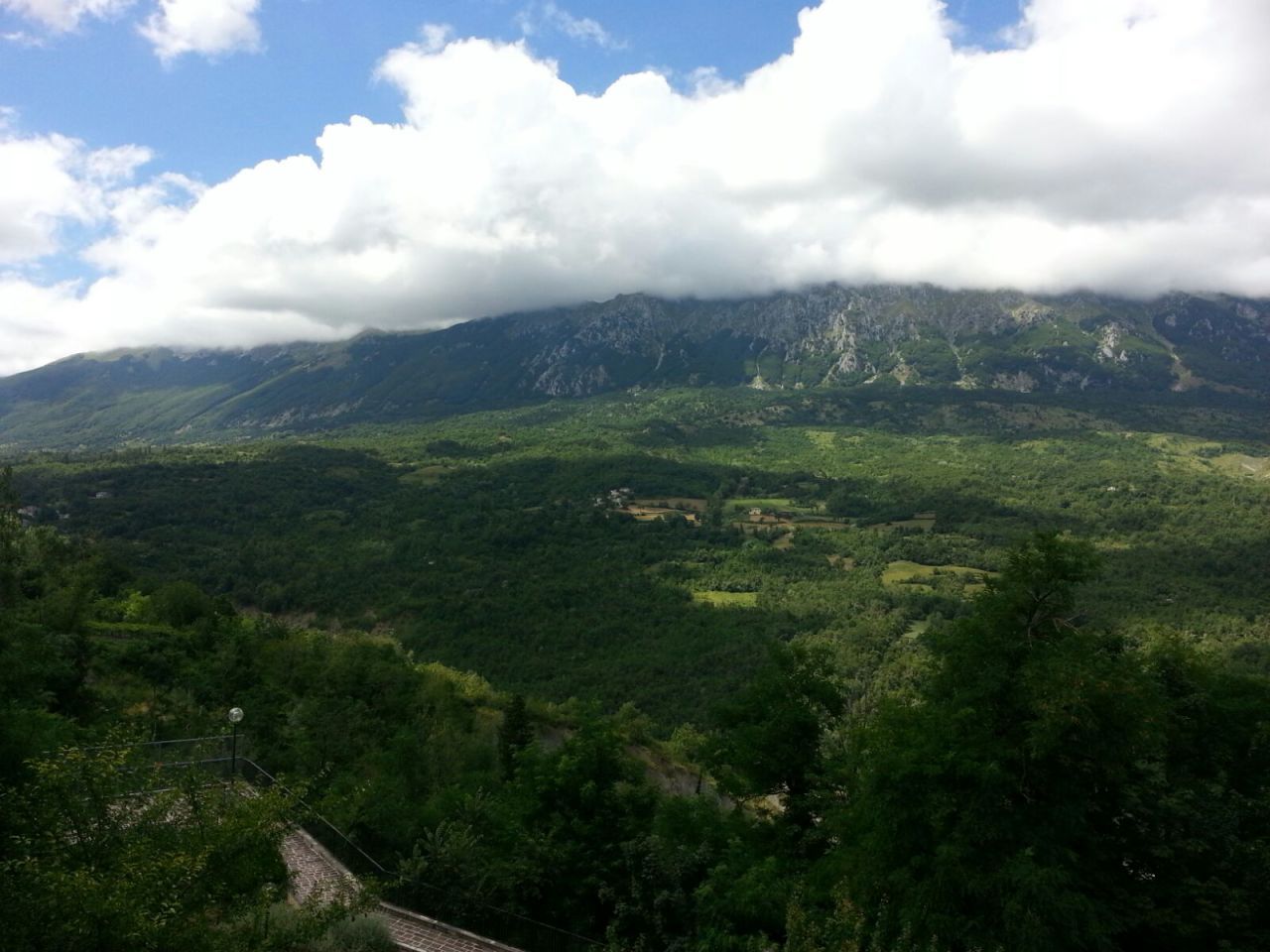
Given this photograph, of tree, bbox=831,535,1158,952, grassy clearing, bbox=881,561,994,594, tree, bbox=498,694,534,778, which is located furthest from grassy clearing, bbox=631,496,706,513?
tree, bbox=831,535,1158,952

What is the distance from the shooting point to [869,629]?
343 feet

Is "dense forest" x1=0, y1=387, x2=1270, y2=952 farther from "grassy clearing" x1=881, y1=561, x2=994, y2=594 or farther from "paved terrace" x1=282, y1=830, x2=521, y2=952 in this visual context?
"grassy clearing" x1=881, y1=561, x2=994, y2=594

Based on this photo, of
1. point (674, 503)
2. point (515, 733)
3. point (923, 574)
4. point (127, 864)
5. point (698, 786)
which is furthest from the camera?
point (674, 503)

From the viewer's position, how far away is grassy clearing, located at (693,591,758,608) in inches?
4675

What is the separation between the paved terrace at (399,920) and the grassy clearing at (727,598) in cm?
9980

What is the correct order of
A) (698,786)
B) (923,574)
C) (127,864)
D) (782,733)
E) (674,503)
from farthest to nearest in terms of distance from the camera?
(674,503)
(923,574)
(698,786)
(782,733)
(127,864)

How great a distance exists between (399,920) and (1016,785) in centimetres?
1561

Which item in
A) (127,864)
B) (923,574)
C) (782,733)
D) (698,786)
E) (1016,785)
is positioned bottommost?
(923,574)

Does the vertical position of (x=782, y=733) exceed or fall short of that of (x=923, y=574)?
it exceeds it

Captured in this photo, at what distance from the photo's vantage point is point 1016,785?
15172 millimetres

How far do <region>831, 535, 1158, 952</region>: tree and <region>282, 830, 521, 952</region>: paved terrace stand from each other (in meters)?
9.84

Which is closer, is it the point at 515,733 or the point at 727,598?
the point at 515,733

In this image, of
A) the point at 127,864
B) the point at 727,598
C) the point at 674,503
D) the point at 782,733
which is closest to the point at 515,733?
the point at 782,733

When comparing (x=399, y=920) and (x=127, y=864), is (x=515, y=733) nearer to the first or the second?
(x=399, y=920)
